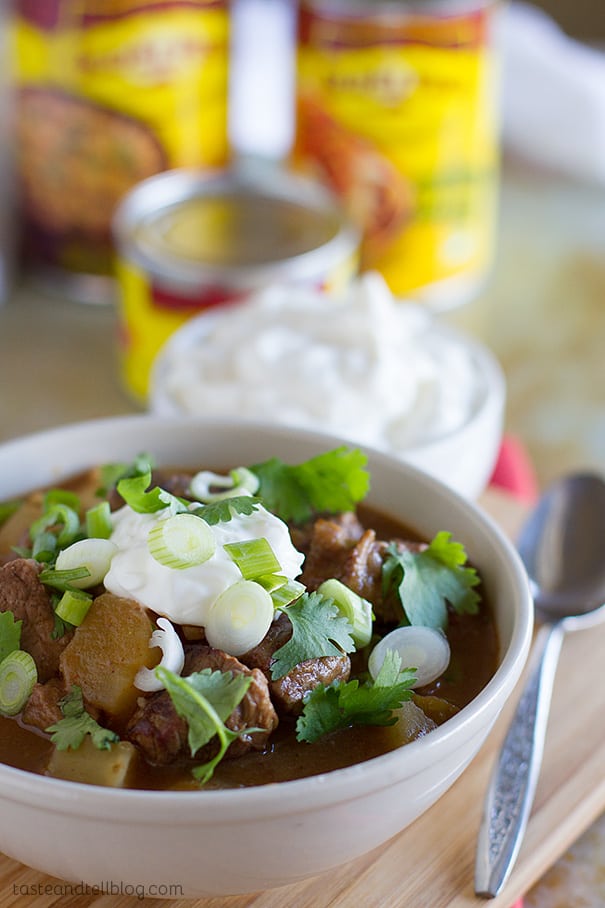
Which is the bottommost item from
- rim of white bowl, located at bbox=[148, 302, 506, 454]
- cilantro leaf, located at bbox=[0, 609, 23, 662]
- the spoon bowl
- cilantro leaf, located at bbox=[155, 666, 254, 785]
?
the spoon bowl

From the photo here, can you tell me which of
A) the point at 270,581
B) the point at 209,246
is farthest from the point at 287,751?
the point at 209,246

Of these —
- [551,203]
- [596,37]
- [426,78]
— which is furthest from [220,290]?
[596,37]

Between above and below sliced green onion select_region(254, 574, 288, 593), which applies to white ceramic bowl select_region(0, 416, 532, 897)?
below

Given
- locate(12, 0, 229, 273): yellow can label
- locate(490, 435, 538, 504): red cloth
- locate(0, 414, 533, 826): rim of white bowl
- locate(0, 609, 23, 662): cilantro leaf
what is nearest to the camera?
locate(0, 414, 533, 826): rim of white bowl

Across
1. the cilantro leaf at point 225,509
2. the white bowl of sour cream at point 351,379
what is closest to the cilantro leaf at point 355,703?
the cilantro leaf at point 225,509

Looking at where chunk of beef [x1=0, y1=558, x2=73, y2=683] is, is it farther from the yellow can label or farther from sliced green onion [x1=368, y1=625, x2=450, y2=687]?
the yellow can label

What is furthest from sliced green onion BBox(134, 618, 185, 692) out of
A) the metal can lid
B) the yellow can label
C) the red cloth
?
the yellow can label

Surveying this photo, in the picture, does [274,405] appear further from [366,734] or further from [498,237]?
[498,237]
